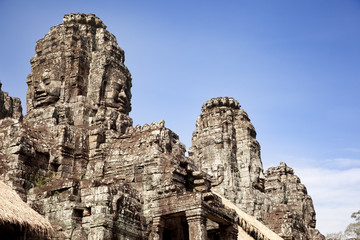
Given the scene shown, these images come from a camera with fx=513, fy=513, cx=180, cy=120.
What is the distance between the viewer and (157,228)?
1788 centimetres

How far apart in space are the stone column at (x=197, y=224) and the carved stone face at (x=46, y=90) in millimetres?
10777

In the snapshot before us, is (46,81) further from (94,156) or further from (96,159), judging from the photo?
(96,159)

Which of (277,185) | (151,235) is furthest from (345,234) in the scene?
(151,235)

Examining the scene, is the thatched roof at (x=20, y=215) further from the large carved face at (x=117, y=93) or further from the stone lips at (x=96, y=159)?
the large carved face at (x=117, y=93)

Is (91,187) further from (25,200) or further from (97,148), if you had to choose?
(97,148)

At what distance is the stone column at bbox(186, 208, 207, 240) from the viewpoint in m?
16.9

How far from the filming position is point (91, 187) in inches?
708

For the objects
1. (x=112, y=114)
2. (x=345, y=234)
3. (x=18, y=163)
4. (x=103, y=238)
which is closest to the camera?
(x=103, y=238)

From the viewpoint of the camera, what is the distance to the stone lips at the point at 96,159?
690 inches

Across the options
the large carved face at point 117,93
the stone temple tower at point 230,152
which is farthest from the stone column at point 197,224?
the stone temple tower at point 230,152

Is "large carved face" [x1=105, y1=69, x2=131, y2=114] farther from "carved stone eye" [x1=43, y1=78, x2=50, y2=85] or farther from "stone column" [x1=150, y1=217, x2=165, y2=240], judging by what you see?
"stone column" [x1=150, y1=217, x2=165, y2=240]

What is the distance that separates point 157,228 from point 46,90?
34.5 feet

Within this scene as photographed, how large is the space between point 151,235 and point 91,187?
2.71m

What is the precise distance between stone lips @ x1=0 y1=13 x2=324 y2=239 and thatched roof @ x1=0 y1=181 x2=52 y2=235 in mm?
815
